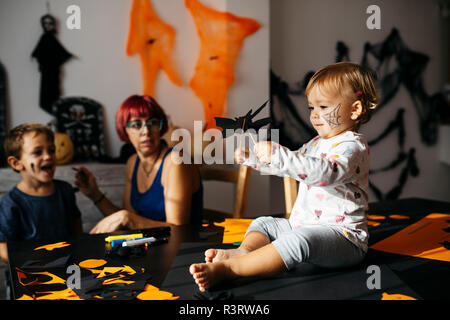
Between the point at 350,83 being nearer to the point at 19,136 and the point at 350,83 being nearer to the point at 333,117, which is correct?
the point at 333,117

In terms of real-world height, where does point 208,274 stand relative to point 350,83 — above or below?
below

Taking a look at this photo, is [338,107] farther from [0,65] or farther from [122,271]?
[0,65]

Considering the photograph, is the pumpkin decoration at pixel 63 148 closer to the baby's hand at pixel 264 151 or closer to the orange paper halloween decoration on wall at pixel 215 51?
the orange paper halloween decoration on wall at pixel 215 51

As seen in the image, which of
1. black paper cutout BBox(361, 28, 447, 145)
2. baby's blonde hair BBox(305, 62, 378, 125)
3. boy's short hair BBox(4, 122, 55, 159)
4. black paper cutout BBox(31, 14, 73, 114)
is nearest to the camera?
baby's blonde hair BBox(305, 62, 378, 125)

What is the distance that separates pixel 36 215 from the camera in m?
1.22

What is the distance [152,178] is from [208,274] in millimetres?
878

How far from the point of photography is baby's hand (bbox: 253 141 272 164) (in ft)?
2.33

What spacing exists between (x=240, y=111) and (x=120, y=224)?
1.42m

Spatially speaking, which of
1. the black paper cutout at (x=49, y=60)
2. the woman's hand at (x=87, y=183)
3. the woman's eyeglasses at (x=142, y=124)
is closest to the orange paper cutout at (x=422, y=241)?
the woman's eyeglasses at (x=142, y=124)

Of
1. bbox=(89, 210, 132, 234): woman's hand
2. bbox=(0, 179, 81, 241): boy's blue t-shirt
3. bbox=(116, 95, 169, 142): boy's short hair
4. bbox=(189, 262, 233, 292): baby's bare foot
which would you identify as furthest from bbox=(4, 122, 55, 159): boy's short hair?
bbox=(189, 262, 233, 292): baby's bare foot

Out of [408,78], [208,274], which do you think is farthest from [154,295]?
[408,78]

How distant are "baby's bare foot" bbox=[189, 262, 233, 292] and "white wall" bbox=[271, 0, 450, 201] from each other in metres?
2.13

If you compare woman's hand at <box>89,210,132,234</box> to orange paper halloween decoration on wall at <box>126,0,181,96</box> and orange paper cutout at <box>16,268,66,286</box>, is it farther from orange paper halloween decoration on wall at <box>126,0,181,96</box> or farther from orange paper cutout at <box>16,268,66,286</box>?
orange paper halloween decoration on wall at <box>126,0,181,96</box>

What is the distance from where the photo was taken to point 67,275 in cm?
72
